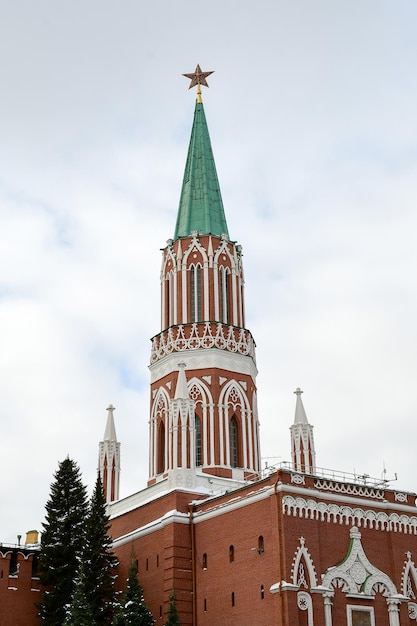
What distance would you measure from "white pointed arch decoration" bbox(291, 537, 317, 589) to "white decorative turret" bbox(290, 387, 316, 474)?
1005 centimetres

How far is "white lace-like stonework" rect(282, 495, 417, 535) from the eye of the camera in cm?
3788

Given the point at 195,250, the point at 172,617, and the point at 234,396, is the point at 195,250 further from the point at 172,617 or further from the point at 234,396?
the point at 172,617

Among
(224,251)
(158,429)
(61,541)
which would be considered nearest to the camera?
(61,541)

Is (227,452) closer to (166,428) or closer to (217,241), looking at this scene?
(166,428)

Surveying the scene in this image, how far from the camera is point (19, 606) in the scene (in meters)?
43.4

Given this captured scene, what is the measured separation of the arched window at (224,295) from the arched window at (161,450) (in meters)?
6.59

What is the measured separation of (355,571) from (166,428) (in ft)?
41.3

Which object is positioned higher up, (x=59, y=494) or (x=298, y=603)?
(x=59, y=494)

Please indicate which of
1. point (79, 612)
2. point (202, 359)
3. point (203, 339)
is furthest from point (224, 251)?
point (79, 612)

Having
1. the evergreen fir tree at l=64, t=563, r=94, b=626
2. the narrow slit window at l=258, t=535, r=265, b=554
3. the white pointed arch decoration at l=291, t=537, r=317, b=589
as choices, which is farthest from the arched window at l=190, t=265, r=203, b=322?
the evergreen fir tree at l=64, t=563, r=94, b=626

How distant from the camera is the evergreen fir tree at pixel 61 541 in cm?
4194

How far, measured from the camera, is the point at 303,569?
121 feet

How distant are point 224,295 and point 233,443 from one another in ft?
27.1

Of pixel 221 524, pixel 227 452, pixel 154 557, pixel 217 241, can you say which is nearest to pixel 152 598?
pixel 154 557
